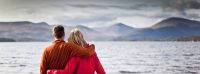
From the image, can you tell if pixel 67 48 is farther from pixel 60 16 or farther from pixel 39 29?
pixel 60 16

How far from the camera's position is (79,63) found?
16.0 ft

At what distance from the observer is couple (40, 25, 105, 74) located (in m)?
4.79

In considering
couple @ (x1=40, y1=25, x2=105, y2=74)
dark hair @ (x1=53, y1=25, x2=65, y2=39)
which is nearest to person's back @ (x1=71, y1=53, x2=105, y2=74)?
couple @ (x1=40, y1=25, x2=105, y2=74)

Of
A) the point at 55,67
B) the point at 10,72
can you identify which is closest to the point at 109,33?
the point at 10,72

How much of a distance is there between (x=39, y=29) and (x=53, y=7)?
2001 cm

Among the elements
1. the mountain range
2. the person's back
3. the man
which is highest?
the mountain range

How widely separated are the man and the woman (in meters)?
0.05

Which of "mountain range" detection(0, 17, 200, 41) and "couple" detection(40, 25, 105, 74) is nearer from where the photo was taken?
"couple" detection(40, 25, 105, 74)

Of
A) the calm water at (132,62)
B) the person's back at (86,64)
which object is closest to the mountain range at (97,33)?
the calm water at (132,62)

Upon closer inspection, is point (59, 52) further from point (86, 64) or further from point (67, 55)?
point (86, 64)

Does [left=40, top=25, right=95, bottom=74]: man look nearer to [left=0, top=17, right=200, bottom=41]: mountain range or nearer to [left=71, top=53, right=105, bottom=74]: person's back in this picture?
[left=71, top=53, right=105, bottom=74]: person's back

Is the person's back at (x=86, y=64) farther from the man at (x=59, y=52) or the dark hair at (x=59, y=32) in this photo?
the dark hair at (x=59, y=32)

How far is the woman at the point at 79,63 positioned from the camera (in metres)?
4.81

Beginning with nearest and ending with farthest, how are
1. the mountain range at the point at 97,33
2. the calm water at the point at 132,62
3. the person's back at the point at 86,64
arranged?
the person's back at the point at 86,64, the calm water at the point at 132,62, the mountain range at the point at 97,33
